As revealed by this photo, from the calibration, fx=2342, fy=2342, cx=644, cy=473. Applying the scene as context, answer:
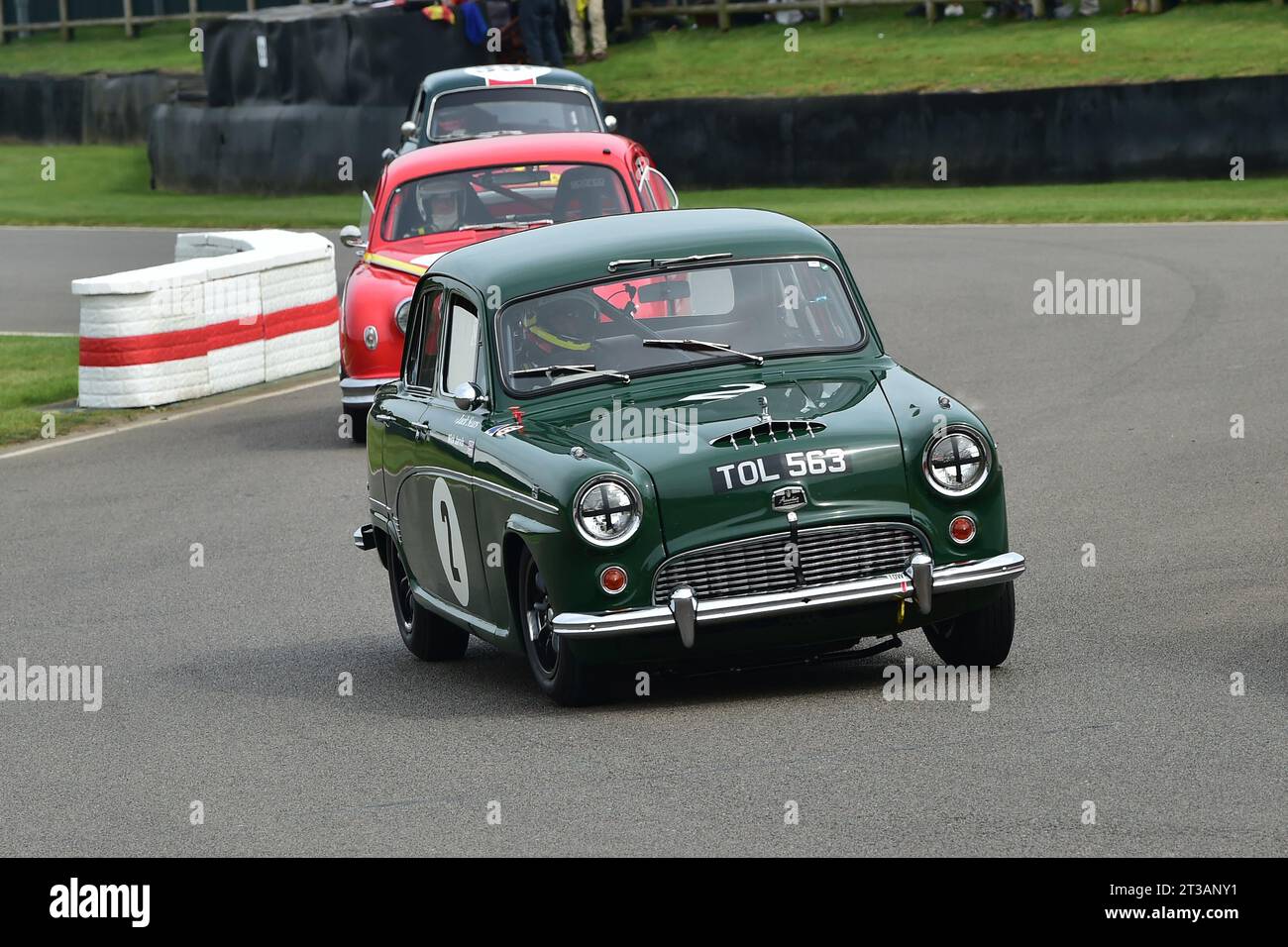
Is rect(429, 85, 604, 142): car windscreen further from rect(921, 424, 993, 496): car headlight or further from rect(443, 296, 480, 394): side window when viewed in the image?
rect(921, 424, 993, 496): car headlight

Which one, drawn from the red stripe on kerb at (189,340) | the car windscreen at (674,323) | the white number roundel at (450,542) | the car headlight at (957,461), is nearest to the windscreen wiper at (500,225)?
the red stripe on kerb at (189,340)

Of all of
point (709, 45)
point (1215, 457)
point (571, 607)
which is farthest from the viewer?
point (709, 45)

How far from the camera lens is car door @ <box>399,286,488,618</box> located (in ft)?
27.1

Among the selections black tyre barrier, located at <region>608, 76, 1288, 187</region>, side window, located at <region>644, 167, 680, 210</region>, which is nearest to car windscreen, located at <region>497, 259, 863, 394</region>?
side window, located at <region>644, 167, 680, 210</region>

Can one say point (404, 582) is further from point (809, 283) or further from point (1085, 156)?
point (1085, 156)

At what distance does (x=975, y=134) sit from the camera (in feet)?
97.0

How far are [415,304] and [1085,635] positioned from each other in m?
2.99

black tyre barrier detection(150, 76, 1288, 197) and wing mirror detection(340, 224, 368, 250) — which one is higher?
wing mirror detection(340, 224, 368, 250)

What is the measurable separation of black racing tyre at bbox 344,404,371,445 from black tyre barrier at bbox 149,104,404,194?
17.5 meters

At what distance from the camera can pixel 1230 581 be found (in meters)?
9.39

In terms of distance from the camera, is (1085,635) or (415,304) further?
(415,304)

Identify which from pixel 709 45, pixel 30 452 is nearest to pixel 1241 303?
pixel 30 452

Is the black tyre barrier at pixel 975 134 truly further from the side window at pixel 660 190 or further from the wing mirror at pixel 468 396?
the wing mirror at pixel 468 396

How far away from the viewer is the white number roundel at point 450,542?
8383 millimetres
